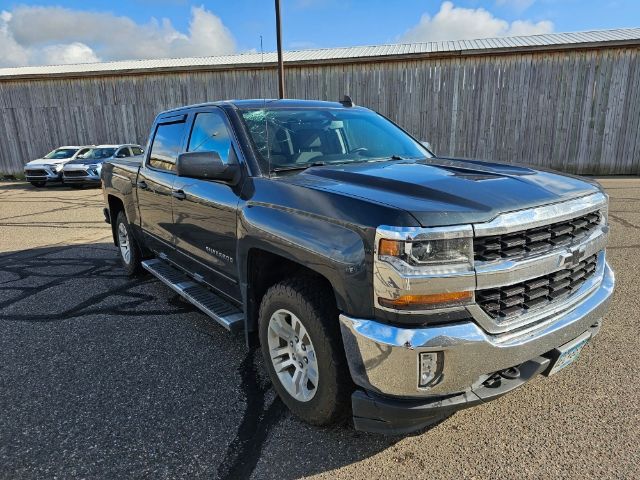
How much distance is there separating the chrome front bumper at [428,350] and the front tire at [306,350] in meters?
0.19

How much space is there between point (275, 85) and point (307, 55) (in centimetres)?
241

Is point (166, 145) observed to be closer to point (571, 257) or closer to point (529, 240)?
point (529, 240)

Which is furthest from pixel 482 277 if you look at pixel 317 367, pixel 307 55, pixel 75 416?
pixel 307 55

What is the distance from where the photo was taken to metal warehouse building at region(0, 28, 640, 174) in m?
15.5

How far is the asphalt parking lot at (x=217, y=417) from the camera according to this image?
7.57 ft

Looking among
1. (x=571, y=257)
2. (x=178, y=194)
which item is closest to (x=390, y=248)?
(x=571, y=257)

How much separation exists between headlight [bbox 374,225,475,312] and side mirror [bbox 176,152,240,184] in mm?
1371

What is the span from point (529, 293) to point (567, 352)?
0.45 metres

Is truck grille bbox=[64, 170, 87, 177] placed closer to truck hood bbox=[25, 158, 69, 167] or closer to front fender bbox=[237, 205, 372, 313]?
truck hood bbox=[25, 158, 69, 167]

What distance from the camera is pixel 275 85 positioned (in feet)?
59.5

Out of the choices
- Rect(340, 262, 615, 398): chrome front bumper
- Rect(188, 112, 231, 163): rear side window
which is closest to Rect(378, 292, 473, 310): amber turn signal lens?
Rect(340, 262, 615, 398): chrome front bumper

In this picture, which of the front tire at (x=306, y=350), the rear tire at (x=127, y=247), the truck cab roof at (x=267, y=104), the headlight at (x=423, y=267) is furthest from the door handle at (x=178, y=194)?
the headlight at (x=423, y=267)

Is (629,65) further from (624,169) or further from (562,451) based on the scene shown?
(562,451)

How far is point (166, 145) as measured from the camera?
4363 millimetres
